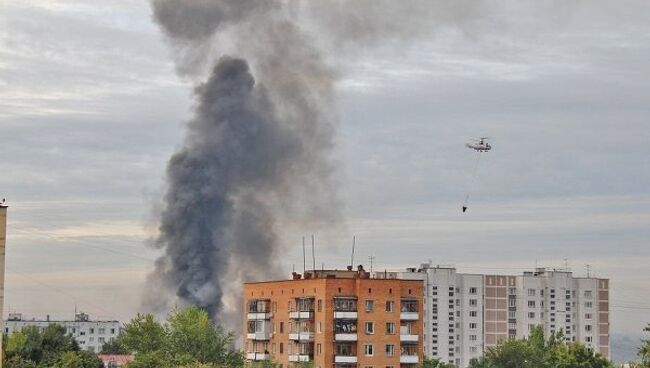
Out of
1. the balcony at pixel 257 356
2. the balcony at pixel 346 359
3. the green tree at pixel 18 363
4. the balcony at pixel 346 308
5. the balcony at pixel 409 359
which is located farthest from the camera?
the balcony at pixel 257 356

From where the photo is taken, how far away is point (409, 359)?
129625 millimetres

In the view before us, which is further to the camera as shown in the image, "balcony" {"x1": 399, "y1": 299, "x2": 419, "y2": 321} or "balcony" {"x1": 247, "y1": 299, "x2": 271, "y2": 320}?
"balcony" {"x1": 247, "y1": 299, "x2": 271, "y2": 320}

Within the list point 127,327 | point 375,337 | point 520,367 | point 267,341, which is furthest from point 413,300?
point 520,367

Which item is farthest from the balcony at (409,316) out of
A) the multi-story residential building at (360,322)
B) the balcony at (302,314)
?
the balcony at (302,314)

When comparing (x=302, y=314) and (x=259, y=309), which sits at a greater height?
(x=259, y=309)

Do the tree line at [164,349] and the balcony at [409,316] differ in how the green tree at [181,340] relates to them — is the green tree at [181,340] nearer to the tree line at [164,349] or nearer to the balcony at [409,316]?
the tree line at [164,349]

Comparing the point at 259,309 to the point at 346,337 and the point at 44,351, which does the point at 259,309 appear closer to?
the point at 346,337

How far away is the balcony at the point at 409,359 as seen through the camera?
12938cm

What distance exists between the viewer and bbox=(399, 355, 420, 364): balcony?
129375 millimetres

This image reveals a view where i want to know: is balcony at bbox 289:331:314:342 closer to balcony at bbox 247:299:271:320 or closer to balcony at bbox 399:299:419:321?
balcony at bbox 247:299:271:320

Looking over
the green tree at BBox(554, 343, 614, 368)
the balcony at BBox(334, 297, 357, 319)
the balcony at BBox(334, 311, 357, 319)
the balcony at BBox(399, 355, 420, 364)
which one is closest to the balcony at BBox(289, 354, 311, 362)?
the balcony at BBox(334, 297, 357, 319)

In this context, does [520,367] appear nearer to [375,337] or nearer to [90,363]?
[375,337]

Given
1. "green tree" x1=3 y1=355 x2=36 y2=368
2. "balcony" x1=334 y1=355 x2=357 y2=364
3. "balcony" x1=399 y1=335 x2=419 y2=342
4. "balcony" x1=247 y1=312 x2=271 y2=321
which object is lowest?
"green tree" x1=3 y1=355 x2=36 y2=368

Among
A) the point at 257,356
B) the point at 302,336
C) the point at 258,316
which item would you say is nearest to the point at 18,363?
the point at 257,356
